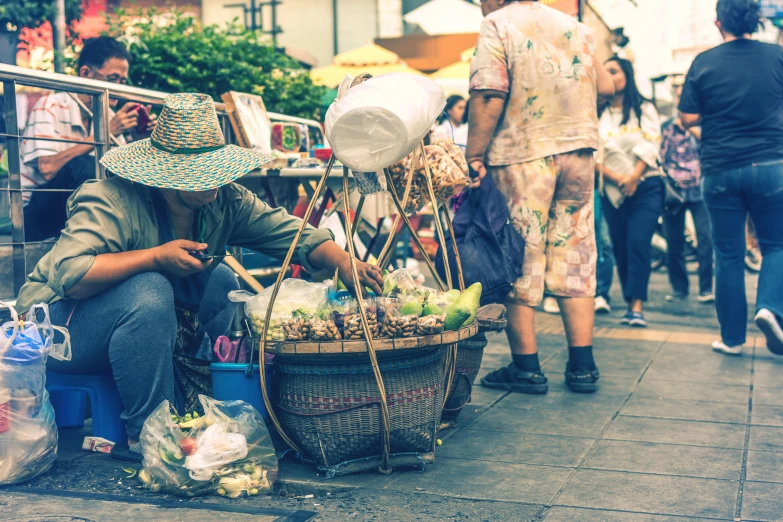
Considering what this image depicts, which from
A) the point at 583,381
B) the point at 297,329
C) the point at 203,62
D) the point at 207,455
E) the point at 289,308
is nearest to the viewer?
the point at 207,455

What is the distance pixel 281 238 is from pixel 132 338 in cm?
77

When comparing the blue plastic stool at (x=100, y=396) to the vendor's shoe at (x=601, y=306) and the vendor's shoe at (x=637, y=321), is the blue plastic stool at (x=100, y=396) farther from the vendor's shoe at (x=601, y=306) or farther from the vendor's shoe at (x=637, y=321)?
the vendor's shoe at (x=601, y=306)

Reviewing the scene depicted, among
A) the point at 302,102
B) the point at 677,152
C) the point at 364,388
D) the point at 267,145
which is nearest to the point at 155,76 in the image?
the point at 302,102

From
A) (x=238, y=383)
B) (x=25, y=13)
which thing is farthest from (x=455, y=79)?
(x=238, y=383)

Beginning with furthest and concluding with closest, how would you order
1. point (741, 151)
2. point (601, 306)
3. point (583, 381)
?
1. point (601, 306)
2. point (741, 151)
3. point (583, 381)

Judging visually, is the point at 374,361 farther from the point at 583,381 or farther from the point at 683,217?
the point at 683,217

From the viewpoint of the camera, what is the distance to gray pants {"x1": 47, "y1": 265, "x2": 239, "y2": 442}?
3021 mm

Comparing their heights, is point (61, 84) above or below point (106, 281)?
above

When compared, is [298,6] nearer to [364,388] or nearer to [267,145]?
[267,145]

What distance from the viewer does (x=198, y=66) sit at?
6359 mm

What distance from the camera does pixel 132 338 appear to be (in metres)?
3.02

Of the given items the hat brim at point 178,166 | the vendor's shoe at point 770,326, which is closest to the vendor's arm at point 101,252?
the hat brim at point 178,166

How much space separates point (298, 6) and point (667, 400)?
16.5 m

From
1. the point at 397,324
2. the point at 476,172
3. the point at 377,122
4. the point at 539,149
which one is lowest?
the point at 397,324
